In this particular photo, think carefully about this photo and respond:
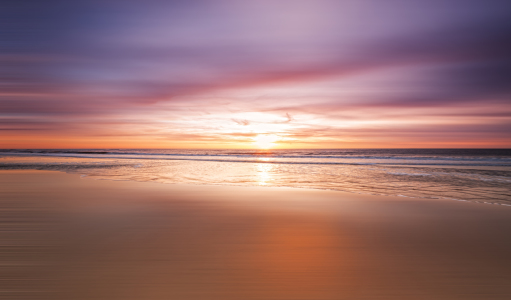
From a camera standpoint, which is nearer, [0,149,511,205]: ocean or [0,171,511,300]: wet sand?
[0,171,511,300]: wet sand

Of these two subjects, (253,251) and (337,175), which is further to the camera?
(337,175)

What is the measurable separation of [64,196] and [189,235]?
5.17 m

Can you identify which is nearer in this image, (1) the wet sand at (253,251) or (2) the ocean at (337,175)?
(1) the wet sand at (253,251)

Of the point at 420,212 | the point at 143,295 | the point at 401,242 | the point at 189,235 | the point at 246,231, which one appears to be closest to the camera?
the point at 143,295

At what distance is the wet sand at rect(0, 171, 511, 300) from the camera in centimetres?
270

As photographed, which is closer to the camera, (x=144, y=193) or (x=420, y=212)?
(x=420, y=212)

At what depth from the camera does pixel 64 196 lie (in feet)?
23.9

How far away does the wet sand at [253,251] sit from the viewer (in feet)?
8.86

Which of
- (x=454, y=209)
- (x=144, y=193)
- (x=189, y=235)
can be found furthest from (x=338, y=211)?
(x=144, y=193)

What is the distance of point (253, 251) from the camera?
11.9 feet

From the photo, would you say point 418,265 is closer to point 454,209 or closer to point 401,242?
point 401,242

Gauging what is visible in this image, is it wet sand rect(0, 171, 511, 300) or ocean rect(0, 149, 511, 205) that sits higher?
ocean rect(0, 149, 511, 205)

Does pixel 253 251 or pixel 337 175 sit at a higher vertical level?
pixel 337 175

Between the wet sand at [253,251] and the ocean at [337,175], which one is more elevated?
the ocean at [337,175]
